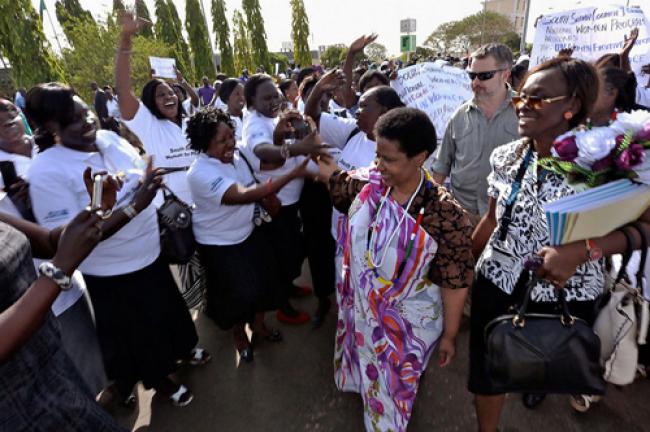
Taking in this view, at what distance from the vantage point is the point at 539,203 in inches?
58.7

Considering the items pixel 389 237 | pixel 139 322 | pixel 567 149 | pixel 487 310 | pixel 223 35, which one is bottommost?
pixel 139 322

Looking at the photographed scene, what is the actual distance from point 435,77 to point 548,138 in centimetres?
221

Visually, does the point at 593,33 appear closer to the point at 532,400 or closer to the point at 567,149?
the point at 567,149

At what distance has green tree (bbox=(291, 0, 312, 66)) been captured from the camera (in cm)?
2689

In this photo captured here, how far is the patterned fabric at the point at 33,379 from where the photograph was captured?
3.21 ft

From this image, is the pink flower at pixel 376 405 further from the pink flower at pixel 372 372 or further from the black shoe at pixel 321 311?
the black shoe at pixel 321 311

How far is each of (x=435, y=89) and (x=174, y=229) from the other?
2.69 metres

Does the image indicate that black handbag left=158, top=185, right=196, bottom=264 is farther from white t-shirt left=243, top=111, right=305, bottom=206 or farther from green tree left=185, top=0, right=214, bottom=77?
green tree left=185, top=0, right=214, bottom=77

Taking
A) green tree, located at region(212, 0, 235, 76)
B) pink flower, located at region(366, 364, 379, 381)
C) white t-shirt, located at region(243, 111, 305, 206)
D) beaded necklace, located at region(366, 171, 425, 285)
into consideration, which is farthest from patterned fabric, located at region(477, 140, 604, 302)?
green tree, located at region(212, 0, 235, 76)

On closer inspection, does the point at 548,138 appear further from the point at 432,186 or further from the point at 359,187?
the point at 359,187

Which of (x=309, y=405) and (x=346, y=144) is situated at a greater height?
(x=346, y=144)

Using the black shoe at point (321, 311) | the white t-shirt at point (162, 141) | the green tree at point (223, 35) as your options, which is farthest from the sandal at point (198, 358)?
the green tree at point (223, 35)

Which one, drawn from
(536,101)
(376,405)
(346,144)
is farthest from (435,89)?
(376,405)

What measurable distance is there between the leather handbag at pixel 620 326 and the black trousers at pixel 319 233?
1.93 meters
